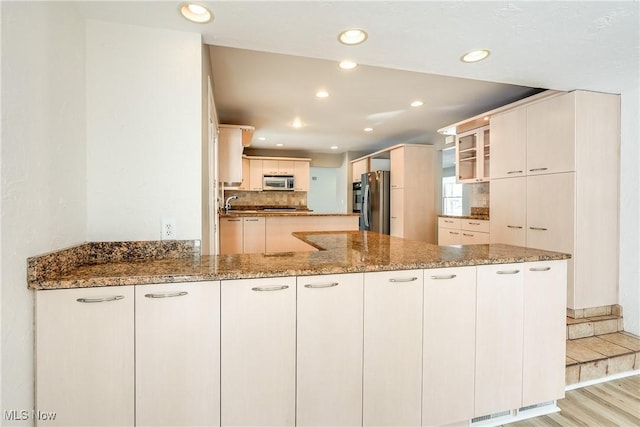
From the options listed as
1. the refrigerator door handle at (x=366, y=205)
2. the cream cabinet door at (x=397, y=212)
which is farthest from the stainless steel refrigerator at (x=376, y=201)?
the cream cabinet door at (x=397, y=212)

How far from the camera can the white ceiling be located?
140 centimetres

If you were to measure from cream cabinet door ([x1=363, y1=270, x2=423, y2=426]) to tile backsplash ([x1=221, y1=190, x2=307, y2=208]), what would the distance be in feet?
18.3

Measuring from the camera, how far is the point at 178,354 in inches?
46.6

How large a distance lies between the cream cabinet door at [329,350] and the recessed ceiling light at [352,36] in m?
1.26

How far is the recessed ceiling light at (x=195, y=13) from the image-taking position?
4.51 ft

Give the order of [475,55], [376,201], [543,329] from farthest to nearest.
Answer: [376,201] < [475,55] < [543,329]

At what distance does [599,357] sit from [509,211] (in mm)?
1421

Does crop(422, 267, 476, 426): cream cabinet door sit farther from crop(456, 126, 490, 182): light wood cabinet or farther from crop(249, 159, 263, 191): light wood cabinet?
crop(249, 159, 263, 191): light wood cabinet

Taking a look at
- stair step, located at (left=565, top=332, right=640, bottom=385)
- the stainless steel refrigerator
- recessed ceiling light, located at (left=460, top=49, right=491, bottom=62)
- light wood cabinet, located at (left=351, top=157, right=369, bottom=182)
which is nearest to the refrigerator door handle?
the stainless steel refrigerator

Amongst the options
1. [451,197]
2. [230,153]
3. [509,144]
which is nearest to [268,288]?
[509,144]

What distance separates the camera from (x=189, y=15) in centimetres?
143

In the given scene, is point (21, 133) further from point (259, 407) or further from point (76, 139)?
point (259, 407)

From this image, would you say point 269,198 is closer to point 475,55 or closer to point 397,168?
point 397,168

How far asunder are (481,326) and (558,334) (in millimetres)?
539
